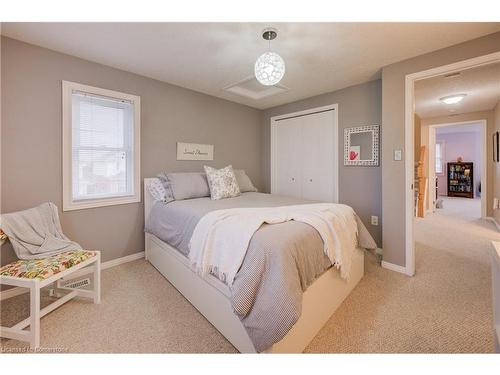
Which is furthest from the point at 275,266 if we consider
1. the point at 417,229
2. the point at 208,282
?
the point at 417,229

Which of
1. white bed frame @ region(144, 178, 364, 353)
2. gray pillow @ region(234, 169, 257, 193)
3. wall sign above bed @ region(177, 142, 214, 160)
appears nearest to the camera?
white bed frame @ region(144, 178, 364, 353)

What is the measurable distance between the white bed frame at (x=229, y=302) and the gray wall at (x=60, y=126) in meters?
0.87

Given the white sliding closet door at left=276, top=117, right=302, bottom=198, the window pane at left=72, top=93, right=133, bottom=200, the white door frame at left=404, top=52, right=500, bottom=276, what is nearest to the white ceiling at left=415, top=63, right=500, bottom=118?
the white door frame at left=404, top=52, right=500, bottom=276

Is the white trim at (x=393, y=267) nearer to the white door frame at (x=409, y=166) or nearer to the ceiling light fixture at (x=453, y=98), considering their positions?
the white door frame at (x=409, y=166)

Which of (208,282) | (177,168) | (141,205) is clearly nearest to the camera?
(208,282)

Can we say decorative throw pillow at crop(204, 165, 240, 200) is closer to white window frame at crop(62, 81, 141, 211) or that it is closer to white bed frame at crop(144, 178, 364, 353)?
white bed frame at crop(144, 178, 364, 353)

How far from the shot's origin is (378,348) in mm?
1434

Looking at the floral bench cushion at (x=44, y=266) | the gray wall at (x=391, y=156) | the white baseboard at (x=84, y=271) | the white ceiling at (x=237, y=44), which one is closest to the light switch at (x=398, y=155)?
the gray wall at (x=391, y=156)

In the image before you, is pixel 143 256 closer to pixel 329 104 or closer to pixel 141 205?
pixel 141 205

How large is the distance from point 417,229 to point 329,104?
275cm

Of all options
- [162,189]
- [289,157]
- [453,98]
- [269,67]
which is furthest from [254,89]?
[453,98]

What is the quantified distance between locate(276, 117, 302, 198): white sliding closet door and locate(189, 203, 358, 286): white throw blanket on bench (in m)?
1.94

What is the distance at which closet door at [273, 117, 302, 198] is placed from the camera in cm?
385

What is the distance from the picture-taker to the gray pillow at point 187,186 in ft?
8.61
